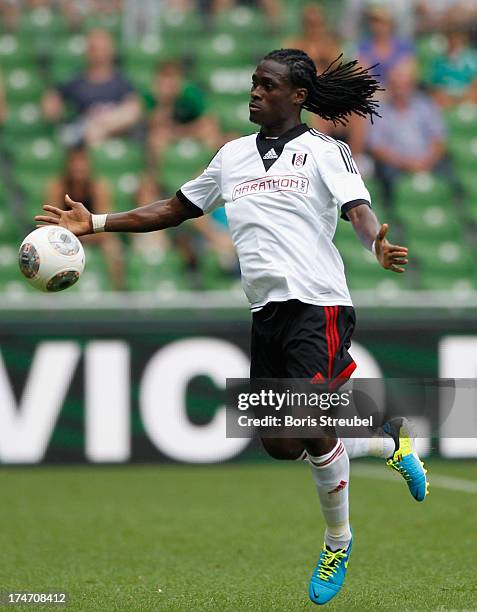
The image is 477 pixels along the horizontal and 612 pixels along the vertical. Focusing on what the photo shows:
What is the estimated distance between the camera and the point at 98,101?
12.8m

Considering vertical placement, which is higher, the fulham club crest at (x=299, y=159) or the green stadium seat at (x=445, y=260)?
the fulham club crest at (x=299, y=159)

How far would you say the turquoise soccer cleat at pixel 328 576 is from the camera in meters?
5.48

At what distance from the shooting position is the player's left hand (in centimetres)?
505

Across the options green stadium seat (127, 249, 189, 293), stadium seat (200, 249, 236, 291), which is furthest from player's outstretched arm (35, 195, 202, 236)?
stadium seat (200, 249, 236, 291)

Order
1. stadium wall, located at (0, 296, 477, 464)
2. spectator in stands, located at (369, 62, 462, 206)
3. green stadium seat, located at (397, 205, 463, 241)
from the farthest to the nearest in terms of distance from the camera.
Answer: spectator in stands, located at (369, 62, 462, 206) → green stadium seat, located at (397, 205, 463, 241) → stadium wall, located at (0, 296, 477, 464)

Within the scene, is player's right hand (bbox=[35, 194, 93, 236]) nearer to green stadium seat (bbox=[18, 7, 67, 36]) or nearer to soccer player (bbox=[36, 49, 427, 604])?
soccer player (bbox=[36, 49, 427, 604])

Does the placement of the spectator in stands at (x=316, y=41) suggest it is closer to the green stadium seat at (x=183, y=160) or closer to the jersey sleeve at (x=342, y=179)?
the green stadium seat at (x=183, y=160)

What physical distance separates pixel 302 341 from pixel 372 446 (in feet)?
2.21

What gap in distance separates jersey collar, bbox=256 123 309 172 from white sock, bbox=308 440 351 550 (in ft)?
4.21

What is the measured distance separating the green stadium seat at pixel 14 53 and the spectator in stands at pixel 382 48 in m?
3.55

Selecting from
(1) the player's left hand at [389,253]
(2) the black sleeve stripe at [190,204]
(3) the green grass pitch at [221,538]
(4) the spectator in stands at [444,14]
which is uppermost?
(4) the spectator in stands at [444,14]

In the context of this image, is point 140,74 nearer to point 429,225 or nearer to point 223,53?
point 223,53

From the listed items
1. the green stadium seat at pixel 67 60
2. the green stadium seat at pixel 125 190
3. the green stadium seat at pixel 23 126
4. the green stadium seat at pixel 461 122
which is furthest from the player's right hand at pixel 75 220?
the green stadium seat at pixel 461 122

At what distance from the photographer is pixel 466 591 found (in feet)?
19.2
